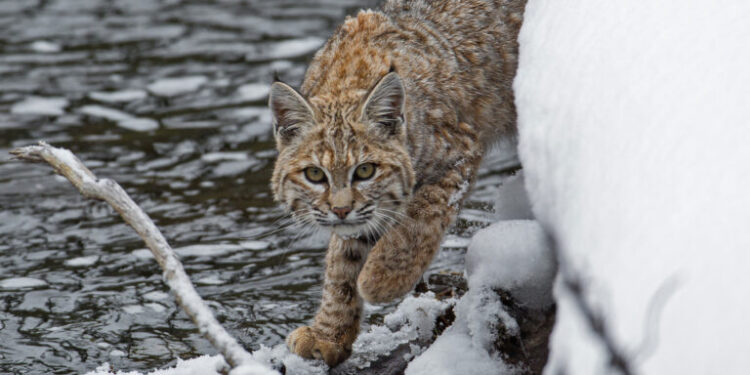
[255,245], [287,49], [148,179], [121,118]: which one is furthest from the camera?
[287,49]

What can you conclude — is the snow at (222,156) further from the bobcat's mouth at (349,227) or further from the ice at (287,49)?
the bobcat's mouth at (349,227)

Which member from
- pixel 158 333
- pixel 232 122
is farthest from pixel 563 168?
pixel 232 122

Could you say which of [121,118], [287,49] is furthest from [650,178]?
[287,49]

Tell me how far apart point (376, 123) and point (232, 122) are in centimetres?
444

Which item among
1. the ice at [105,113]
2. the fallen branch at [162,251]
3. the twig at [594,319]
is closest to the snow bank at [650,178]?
the twig at [594,319]

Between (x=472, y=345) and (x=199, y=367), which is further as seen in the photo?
(x=199, y=367)

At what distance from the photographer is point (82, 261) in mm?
5824

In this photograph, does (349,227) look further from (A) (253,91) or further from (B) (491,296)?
(A) (253,91)

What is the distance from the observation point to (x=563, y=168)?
2.97 metres

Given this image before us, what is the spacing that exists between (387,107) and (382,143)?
155 millimetres

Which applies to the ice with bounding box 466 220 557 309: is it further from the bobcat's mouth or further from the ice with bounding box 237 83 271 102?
the ice with bounding box 237 83 271 102

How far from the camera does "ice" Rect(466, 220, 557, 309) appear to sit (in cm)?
327

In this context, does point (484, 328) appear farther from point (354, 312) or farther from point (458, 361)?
point (354, 312)

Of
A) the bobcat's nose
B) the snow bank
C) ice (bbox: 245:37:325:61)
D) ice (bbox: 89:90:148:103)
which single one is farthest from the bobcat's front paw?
ice (bbox: 245:37:325:61)
